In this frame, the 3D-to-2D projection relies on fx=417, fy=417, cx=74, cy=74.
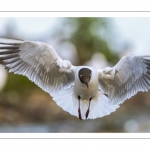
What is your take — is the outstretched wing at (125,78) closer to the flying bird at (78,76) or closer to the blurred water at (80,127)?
the flying bird at (78,76)

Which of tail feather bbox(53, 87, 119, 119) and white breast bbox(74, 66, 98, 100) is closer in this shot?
white breast bbox(74, 66, 98, 100)

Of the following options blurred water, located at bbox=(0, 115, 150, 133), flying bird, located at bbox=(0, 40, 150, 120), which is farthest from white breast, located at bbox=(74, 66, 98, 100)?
blurred water, located at bbox=(0, 115, 150, 133)

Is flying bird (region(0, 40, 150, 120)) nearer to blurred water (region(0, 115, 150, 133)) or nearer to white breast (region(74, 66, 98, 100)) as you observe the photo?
white breast (region(74, 66, 98, 100))

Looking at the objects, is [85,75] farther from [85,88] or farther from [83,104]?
[83,104]

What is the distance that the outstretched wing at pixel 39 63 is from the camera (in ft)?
7.85

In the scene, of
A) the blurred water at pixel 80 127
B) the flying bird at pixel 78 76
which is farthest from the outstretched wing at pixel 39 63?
the blurred water at pixel 80 127

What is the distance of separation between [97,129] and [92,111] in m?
1.48

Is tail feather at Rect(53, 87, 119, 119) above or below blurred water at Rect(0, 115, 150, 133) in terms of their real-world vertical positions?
above

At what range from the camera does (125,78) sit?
2502 millimetres

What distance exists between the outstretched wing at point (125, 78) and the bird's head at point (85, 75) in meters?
0.10

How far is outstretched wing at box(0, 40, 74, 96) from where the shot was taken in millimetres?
2392

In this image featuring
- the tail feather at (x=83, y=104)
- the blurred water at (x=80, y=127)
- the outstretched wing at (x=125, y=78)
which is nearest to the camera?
the outstretched wing at (x=125, y=78)

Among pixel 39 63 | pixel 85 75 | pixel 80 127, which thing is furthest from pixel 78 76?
pixel 80 127

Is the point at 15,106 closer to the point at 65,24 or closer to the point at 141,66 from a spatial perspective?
the point at 65,24
